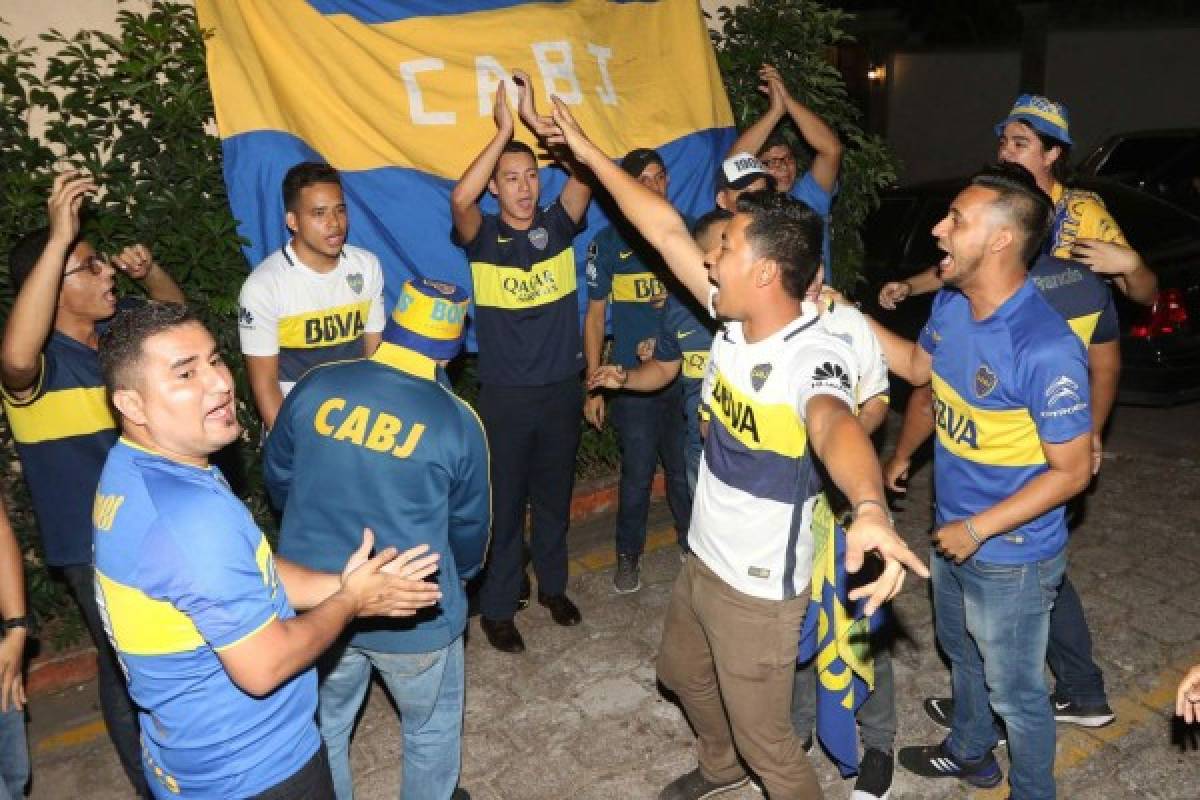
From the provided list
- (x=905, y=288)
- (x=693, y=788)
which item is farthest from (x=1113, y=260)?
(x=693, y=788)

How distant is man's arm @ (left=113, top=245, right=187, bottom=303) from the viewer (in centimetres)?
462

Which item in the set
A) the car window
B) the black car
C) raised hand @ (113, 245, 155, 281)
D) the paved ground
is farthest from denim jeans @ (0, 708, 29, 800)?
the car window

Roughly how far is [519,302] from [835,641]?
250 centimetres

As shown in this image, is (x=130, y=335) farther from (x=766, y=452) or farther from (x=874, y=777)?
(x=874, y=777)

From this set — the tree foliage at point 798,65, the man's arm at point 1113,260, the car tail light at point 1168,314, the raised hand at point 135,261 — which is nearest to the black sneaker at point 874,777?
the man's arm at point 1113,260

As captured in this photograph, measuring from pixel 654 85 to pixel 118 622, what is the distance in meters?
5.29

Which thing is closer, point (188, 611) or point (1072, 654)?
point (188, 611)

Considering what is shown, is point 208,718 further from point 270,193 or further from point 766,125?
point 766,125

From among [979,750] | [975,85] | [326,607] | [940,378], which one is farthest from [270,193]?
[975,85]

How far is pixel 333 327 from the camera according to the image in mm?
4809

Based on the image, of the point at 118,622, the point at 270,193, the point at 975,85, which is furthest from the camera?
the point at 975,85

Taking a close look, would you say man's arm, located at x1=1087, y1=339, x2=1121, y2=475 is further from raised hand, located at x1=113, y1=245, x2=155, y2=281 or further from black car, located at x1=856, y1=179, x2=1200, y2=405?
raised hand, located at x1=113, y1=245, x2=155, y2=281

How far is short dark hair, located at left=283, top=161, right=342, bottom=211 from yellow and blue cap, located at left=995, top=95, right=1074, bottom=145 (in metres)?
3.57

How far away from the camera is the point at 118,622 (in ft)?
8.10
